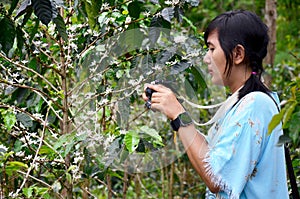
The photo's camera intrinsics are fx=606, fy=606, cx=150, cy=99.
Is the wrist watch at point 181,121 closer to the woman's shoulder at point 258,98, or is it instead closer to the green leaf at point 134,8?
the woman's shoulder at point 258,98

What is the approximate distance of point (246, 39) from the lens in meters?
1.78

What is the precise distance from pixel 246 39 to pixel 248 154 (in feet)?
1.13

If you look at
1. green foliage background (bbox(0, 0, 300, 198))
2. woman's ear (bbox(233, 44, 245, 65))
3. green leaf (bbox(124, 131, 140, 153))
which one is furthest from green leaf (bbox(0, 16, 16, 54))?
woman's ear (bbox(233, 44, 245, 65))

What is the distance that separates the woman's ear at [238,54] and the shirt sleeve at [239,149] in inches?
5.4

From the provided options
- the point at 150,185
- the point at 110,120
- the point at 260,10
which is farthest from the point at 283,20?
the point at 110,120

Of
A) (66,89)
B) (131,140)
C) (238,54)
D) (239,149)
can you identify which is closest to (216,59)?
(238,54)

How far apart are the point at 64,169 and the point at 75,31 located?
1.90ft

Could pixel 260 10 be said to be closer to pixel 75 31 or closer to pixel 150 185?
pixel 150 185

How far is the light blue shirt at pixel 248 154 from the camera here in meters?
1.68

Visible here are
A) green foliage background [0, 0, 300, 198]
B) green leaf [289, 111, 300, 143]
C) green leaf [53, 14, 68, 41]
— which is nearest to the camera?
green leaf [289, 111, 300, 143]

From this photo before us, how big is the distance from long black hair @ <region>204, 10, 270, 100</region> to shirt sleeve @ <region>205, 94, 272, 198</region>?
0.09 metres

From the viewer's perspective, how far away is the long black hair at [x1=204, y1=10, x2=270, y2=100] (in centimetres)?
178

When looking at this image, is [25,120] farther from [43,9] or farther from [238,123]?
[238,123]

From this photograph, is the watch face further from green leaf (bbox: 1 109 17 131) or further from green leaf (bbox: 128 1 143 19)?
green leaf (bbox: 1 109 17 131)
